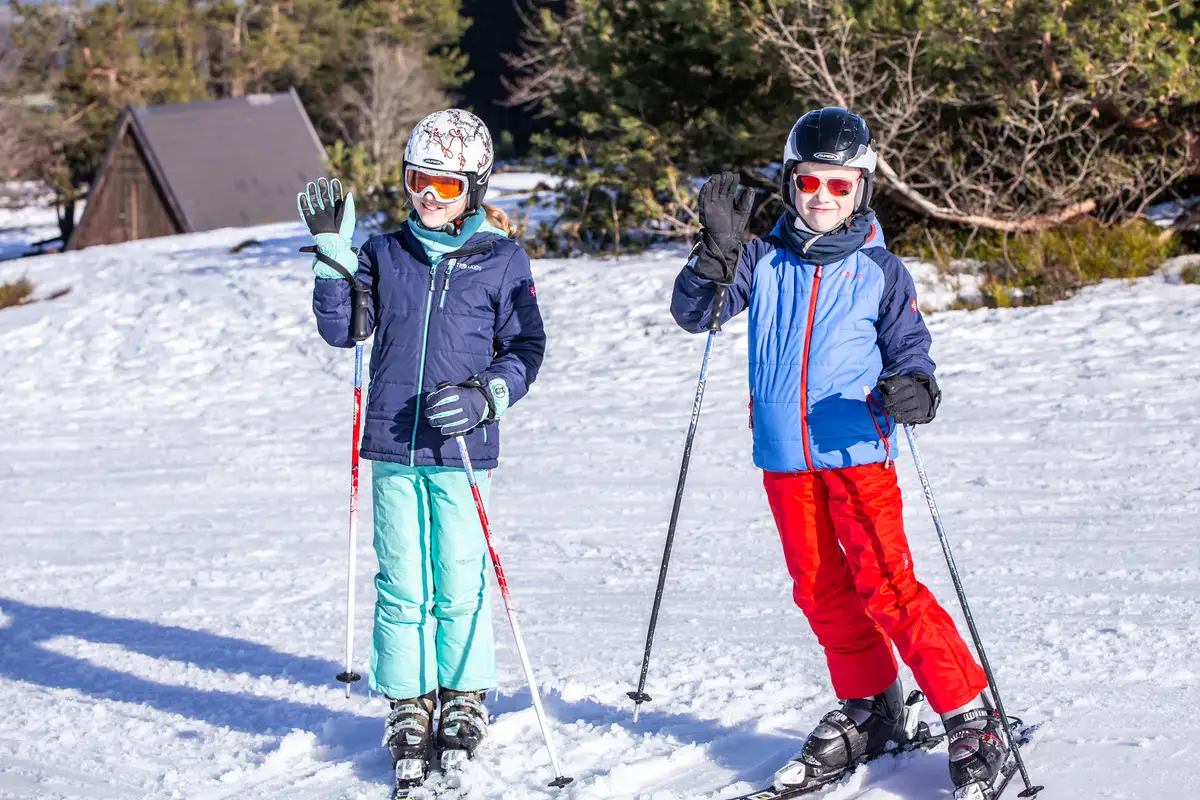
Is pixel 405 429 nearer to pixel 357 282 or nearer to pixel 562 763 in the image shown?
pixel 357 282

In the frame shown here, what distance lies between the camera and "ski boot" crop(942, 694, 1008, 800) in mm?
3143

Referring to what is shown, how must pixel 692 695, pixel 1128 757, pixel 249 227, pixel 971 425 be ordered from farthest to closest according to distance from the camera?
pixel 249 227 → pixel 971 425 → pixel 692 695 → pixel 1128 757

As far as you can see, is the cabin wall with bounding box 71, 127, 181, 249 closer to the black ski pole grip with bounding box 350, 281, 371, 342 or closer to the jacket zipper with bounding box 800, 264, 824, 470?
the black ski pole grip with bounding box 350, 281, 371, 342

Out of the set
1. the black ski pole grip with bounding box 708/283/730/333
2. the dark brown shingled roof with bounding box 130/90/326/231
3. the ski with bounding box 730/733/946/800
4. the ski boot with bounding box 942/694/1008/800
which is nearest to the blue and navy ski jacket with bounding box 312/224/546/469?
the black ski pole grip with bounding box 708/283/730/333

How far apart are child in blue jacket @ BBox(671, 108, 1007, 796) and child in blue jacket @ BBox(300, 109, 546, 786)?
59cm

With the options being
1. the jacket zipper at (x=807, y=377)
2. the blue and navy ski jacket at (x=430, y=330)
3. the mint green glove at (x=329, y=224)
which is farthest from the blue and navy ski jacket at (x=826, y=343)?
the mint green glove at (x=329, y=224)

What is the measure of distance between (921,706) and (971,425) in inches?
164

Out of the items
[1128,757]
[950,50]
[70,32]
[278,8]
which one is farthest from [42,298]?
[278,8]

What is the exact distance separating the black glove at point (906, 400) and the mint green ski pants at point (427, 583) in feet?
4.02

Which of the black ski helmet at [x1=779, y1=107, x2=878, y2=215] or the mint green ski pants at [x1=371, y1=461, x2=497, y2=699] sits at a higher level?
the black ski helmet at [x1=779, y1=107, x2=878, y2=215]

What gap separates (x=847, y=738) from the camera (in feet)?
11.3

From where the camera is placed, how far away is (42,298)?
52.6ft

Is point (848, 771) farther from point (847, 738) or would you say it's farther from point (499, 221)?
point (499, 221)

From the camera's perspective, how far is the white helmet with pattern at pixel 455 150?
3.60m
